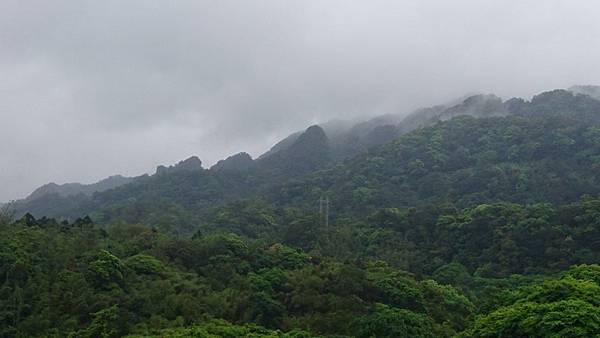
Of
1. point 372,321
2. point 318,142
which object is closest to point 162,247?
point 372,321

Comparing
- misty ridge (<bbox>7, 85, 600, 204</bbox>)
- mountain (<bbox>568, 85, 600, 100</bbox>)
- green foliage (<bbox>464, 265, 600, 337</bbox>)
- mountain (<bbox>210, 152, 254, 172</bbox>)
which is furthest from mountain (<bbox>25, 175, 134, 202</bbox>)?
green foliage (<bbox>464, 265, 600, 337</bbox>)

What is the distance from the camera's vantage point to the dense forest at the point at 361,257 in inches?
949

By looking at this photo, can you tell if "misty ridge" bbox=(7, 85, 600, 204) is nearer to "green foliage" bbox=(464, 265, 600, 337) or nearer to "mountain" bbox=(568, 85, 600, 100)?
"mountain" bbox=(568, 85, 600, 100)

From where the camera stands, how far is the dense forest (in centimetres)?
2411

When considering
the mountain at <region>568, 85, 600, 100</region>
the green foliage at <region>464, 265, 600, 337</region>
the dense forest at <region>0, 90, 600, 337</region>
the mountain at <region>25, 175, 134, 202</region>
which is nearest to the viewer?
the green foliage at <region>464, 265, 600, 337</region>

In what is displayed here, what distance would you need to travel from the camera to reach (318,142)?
115m

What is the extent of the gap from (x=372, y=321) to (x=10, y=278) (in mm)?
16515

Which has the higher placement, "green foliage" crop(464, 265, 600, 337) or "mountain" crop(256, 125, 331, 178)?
"mountain" crop(256, 125, 331, 178)

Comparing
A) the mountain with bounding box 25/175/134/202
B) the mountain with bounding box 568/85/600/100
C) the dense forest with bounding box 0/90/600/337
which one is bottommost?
the dense forest with bounding box 0/90/600/337

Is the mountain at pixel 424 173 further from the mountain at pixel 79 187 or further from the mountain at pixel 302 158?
the mountain at pixel 79 187

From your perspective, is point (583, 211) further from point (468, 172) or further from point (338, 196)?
point (338, 196)

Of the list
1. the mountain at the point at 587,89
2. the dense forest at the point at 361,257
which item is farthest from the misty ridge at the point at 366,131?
the dense forest at the point at 361,257

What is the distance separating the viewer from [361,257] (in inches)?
1807

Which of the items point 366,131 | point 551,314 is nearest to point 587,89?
point 366,131
